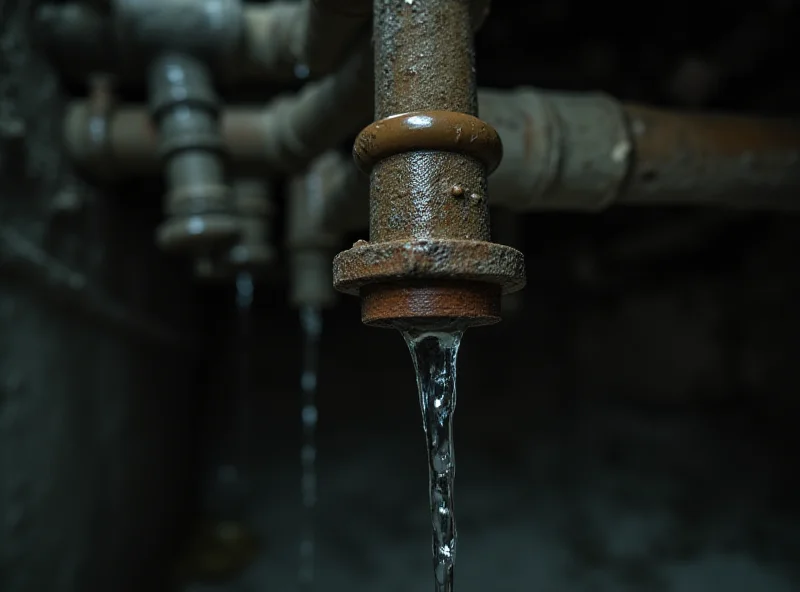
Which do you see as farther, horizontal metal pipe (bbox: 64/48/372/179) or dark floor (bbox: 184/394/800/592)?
dark floor (bbox: 184/394/800/592)

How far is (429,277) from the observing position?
0.68 metres

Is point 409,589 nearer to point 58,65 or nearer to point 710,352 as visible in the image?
point 710,352

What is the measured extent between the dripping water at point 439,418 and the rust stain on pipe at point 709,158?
0.83 meters

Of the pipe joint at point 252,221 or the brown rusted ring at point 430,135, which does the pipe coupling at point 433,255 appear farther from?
the pipe joint at point 252,221

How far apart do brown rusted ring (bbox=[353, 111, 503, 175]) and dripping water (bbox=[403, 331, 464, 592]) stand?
9.2 inches

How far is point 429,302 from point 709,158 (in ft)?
3.58

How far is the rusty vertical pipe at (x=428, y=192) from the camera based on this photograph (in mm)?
688

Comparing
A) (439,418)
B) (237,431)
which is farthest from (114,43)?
(237,431)

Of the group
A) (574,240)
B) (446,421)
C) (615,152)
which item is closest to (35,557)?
(446,421)

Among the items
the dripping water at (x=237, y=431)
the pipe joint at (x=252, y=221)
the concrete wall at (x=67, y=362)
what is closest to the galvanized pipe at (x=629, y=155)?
the concrete wall at (x=67, y=362)

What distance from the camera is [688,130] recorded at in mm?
1483

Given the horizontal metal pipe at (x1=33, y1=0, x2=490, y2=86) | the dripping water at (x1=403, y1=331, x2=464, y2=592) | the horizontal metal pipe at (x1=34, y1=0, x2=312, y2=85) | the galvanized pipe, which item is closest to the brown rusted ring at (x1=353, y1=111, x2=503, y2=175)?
the dripping water at (x1=403, y1=331, x2=464, y2=592)

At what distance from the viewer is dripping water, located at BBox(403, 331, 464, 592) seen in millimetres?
854

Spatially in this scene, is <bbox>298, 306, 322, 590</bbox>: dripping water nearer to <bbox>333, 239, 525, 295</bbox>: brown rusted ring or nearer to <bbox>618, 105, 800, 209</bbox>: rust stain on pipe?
<bbox>618, 105, 800, 209</bbox>: rust stain on pipe
